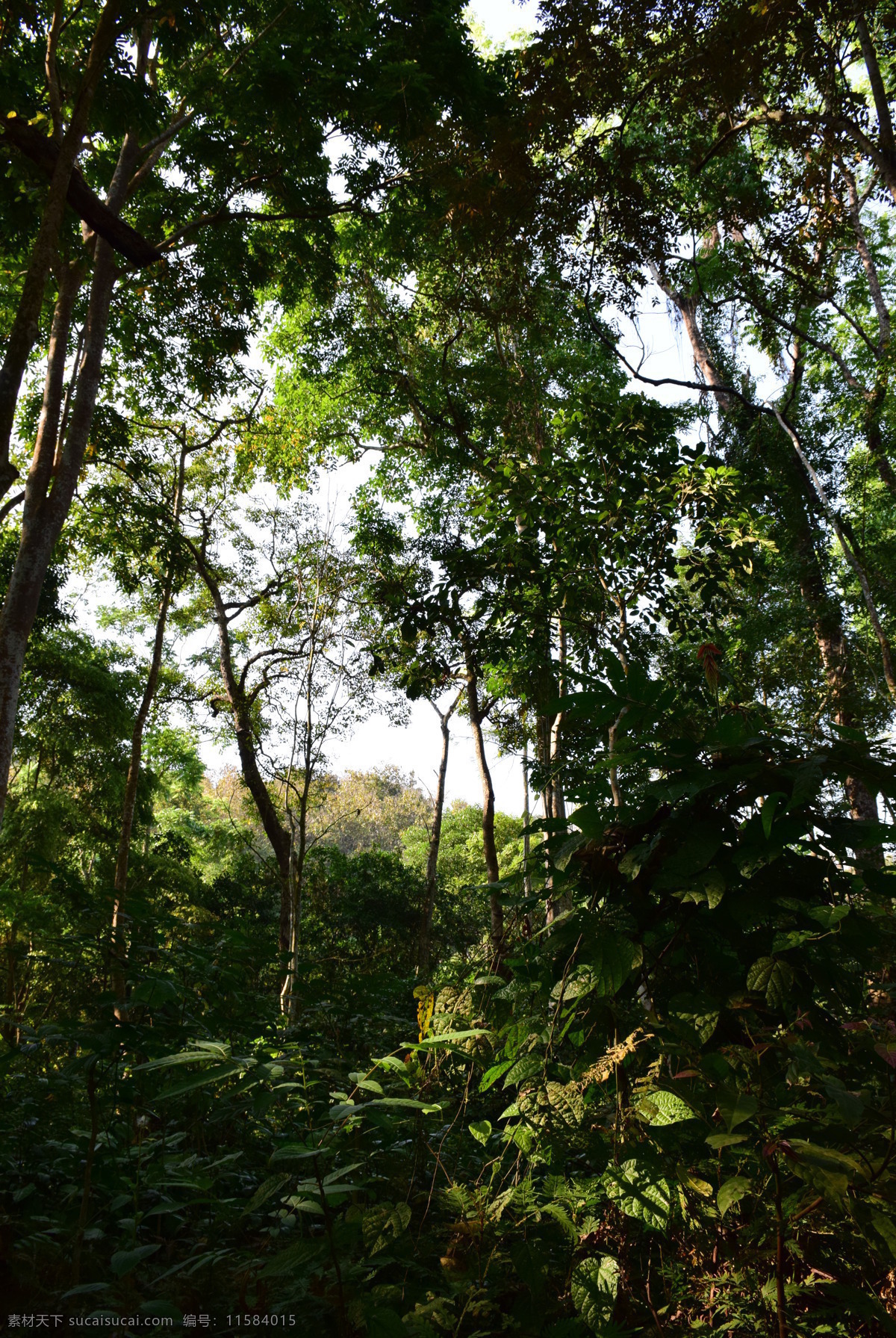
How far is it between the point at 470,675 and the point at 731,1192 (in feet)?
32.2

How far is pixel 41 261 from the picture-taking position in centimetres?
288

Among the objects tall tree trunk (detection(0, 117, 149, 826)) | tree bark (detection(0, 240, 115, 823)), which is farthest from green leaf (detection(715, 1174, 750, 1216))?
tall tree trunk (detection(0, 117, 149, 826))

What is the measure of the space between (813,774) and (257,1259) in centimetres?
101

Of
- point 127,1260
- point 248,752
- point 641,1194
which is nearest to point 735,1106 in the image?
point 641,1194

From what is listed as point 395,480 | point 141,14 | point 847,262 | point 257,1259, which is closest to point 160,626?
point 395,480

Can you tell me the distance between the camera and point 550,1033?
1.11 metres

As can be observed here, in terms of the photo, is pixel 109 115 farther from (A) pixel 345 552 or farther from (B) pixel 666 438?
(A) pixel 345 552

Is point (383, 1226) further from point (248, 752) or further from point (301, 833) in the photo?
point (248, 752)

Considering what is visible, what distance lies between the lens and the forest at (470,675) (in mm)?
990

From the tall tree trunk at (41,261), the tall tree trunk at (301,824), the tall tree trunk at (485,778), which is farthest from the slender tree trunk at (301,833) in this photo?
the tall tree trunk at (41,261)

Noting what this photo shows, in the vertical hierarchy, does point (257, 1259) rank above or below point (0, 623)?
below

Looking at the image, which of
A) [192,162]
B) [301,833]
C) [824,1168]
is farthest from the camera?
[301,833]

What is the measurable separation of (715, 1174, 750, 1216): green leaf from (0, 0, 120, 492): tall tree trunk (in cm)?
338

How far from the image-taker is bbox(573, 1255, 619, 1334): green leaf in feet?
3.09
